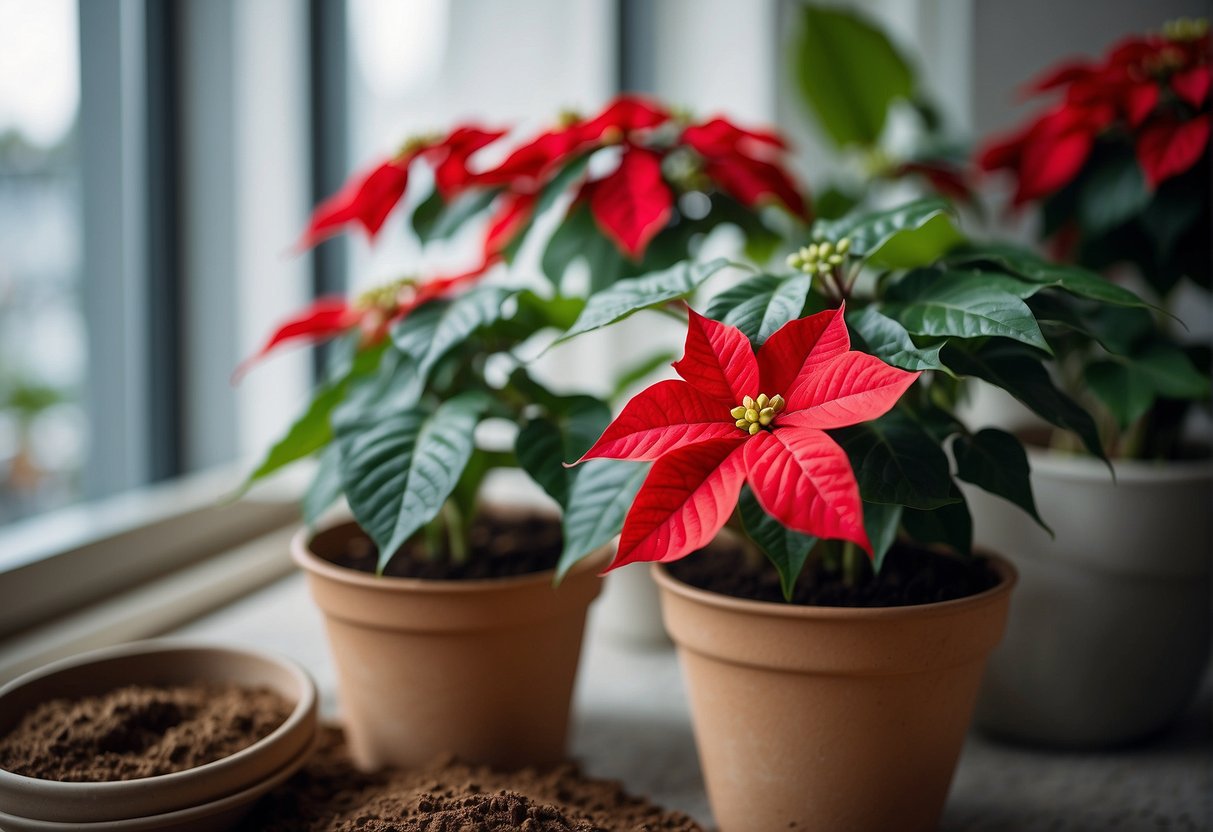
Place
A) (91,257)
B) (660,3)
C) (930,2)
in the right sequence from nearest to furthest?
(91,257) → (660,3) → (930,2)

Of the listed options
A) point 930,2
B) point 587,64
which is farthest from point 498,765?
point 930,2

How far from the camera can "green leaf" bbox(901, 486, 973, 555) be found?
0.60 meters

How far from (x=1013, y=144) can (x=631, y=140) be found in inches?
14.8

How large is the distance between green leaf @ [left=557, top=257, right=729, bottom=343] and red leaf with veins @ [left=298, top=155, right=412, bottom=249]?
255 millimetres

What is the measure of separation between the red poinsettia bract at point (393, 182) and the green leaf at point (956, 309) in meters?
0.35

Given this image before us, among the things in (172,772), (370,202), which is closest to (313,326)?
(370,202)

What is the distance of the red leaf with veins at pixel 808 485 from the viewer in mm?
418

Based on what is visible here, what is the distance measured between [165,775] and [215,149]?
90 cm

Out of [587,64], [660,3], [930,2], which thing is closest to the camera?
[587,64]

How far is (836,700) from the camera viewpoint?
60 centimetres

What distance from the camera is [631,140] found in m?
0.78

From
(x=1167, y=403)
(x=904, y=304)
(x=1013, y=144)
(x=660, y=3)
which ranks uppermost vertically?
(x=660, y=3)

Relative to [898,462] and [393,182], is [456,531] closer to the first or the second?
[393,182]

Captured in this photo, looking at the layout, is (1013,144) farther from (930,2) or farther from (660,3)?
(930,2)
